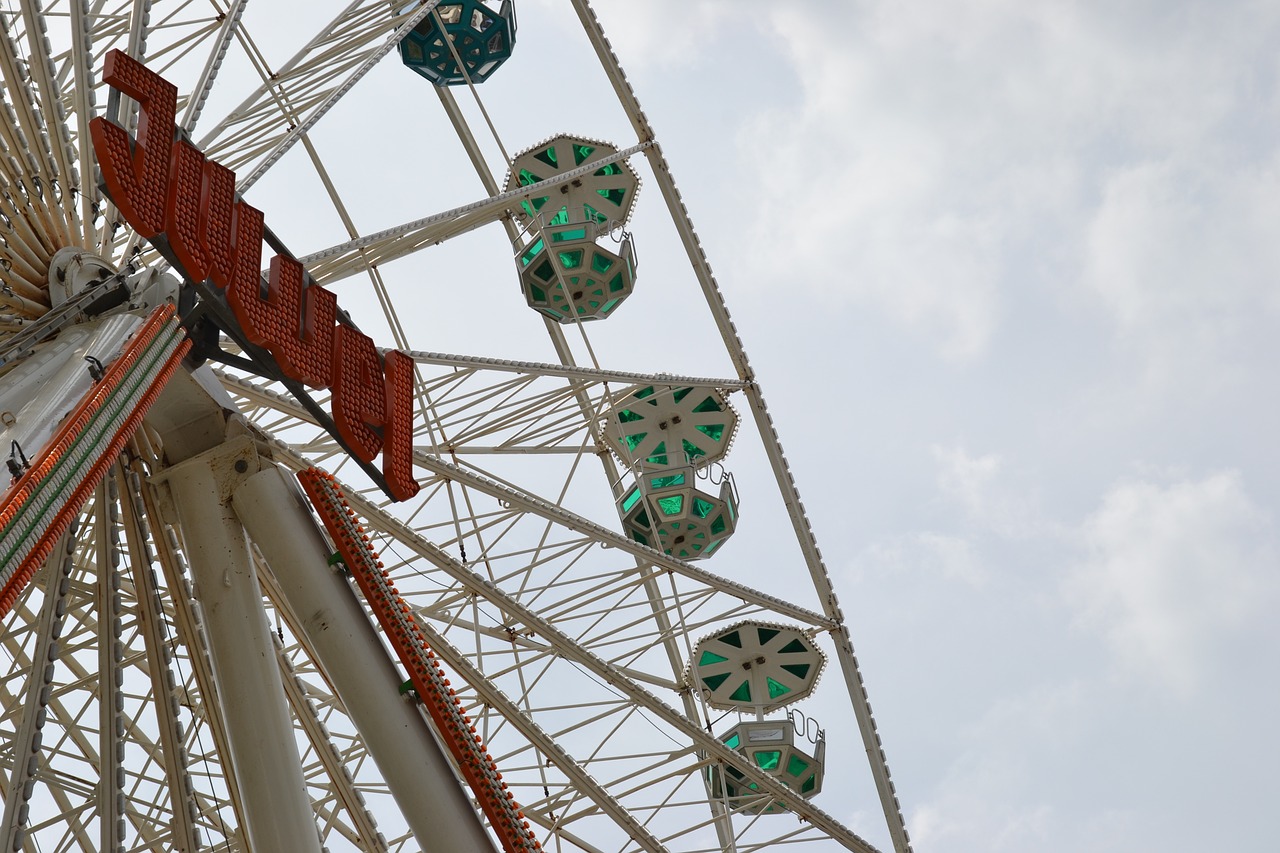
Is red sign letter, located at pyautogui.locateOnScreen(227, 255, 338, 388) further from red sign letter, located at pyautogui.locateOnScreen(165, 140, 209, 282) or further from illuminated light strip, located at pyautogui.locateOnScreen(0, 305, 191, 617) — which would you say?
illuminated light strip, located at pyautogui.locateOnScreen(0, 305, 191, 617)

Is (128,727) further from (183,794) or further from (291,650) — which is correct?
(183,794)

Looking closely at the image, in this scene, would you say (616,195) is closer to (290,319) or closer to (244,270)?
(290,319)

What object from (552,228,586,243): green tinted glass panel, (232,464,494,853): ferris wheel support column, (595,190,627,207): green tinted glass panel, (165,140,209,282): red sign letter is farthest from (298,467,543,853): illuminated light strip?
(595,190,627,207): green tinted glass panel

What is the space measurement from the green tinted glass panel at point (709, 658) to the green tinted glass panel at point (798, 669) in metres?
0.89

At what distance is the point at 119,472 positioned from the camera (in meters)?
13.1

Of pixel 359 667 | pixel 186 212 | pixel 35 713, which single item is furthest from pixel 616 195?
pixel 35 713

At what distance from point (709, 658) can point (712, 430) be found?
11.8 ft

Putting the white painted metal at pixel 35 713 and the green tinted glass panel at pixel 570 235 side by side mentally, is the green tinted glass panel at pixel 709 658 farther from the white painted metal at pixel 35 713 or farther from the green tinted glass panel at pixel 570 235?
the white painted metal at pixel 35 713

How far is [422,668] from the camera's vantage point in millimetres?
13008

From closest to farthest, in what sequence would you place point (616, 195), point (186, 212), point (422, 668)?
point (186, 212) → point (422, 668) → point (616, 195)

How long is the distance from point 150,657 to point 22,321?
122 inches

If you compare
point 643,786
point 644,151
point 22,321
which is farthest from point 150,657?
point 644,151

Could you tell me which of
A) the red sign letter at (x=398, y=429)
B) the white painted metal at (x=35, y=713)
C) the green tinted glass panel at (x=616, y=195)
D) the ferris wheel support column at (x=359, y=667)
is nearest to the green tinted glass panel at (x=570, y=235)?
the green tinted glass panel at (x=616, y=195)

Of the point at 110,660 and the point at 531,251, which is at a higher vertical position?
the point at 531,251
